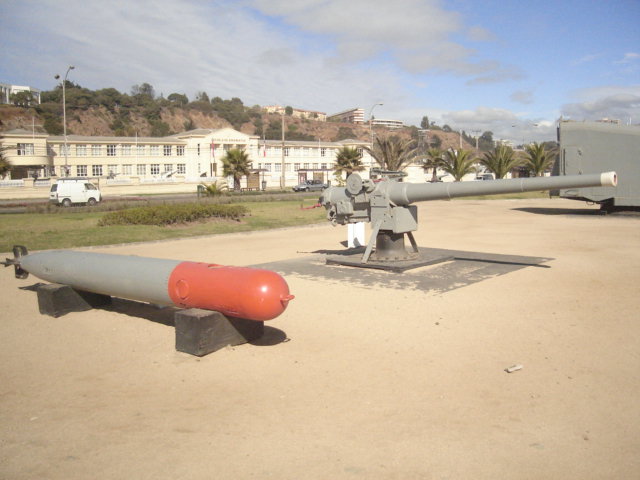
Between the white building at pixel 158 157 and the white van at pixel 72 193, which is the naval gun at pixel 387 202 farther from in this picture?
the white building at pixel 158 157

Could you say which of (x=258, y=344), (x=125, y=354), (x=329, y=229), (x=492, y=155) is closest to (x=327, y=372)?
(x=258, y=344)

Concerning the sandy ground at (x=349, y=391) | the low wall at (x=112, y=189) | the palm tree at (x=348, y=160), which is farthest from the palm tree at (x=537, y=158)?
the sandy ground at (x=349, y=391)

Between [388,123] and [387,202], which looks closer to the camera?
[387,202]

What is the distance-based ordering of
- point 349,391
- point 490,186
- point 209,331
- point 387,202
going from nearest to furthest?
point 349,391
point 209,331
point 490,186
point 387,202

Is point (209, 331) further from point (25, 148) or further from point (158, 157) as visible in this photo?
point (158, 157)

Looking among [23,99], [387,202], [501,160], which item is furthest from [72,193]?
[23,99]

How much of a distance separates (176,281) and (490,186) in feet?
18.6

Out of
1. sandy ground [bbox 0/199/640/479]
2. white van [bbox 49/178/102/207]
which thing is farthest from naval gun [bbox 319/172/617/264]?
white van [bbox 49/178/102/207]

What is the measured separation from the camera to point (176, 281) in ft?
20.8

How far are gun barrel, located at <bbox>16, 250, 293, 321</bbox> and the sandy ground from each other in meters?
0.56

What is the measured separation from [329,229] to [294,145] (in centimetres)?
5591

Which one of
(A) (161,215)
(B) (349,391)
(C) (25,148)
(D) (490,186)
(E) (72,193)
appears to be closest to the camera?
(B) (349,391)

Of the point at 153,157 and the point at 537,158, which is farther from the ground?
the point at 153,157

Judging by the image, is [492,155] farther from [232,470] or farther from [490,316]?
[232,470]
